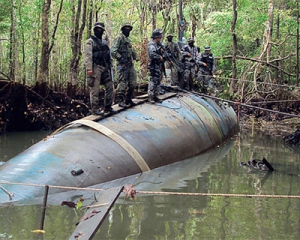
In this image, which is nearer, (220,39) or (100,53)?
(100,53)

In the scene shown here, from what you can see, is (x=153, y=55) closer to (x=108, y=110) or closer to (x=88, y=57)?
(x=108, y=110)

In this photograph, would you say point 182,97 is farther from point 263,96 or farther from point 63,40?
point 63,40

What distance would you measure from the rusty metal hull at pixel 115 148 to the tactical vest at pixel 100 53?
1.12 meters

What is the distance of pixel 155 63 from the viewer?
10117mm

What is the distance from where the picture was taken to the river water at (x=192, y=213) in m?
4.79

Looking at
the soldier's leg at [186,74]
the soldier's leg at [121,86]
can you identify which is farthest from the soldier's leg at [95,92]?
the soldier's leg at [186,74]

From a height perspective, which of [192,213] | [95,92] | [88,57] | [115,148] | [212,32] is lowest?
[192,213]

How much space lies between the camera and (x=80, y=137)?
7172mm

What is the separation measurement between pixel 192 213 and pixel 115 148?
2.13 metres

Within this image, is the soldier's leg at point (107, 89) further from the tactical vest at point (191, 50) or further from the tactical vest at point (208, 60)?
the tactical vest at point (208, 60)

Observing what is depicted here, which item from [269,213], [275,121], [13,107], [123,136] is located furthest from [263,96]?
[269,213]

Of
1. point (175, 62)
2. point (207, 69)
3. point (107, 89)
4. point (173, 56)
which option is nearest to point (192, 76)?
point (175, 62)

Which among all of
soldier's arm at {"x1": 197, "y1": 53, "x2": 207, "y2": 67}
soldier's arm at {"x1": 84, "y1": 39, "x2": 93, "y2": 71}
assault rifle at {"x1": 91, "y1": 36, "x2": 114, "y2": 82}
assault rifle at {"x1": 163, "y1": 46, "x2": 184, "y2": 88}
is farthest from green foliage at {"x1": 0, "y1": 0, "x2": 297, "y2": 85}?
soldier's arm at {"x1": 84, "y1": 39, "x2": 93, "y2": 71}

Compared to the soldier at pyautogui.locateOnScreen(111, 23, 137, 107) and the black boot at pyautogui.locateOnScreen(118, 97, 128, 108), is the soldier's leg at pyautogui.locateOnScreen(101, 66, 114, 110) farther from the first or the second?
the black boot at pyautogui.locateOnScreen(118, 97, 128, 108)
